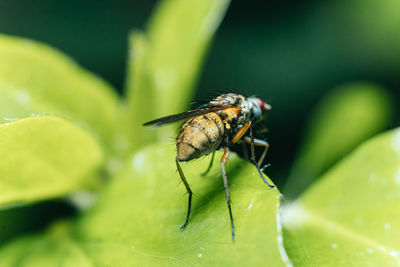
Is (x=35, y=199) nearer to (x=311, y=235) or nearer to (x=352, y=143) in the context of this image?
(x=311, y=235)

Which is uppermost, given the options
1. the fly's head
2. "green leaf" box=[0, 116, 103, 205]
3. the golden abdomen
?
the fly's head

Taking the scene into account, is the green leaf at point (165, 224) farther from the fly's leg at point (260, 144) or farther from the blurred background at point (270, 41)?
the blurred background at point (270, 41)

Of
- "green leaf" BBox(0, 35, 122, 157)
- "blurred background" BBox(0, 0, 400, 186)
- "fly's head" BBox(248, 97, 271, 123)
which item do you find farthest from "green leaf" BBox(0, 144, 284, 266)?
"blurred background" BBox(0, 0, 400, 186)

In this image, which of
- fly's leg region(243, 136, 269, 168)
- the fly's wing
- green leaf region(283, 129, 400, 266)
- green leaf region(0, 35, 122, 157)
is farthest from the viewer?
fly's leg region(243, 136, 269, 168)

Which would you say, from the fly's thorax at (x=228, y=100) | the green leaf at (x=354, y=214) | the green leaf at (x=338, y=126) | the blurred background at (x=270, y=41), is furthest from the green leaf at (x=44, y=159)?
the blurred background at (x=270, y=41)

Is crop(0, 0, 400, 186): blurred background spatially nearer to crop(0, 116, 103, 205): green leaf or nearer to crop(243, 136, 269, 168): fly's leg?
crop(243, 136, 269, 168): fly's leg

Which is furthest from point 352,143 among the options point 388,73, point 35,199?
point 35,199

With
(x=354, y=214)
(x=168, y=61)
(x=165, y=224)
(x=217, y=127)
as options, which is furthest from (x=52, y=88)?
(x=354, y=214)

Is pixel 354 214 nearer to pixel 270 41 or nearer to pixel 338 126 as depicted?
pixel 338 126

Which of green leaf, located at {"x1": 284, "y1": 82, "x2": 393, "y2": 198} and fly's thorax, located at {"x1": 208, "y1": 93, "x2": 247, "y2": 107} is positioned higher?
fly's thorax, located at {"x1": 208, "y1": 93, "x2": 247, "y2": 107}
